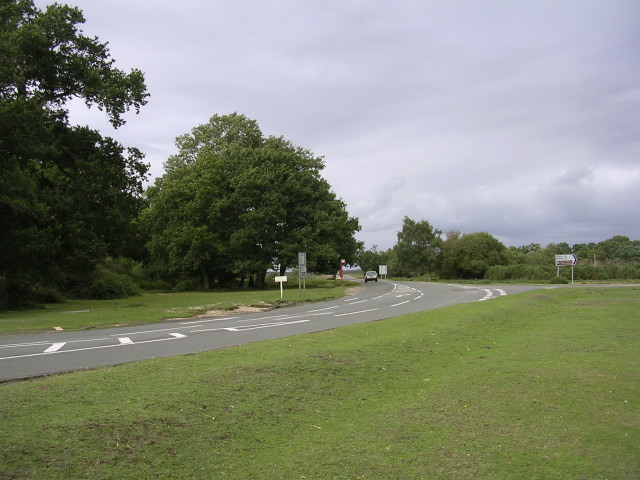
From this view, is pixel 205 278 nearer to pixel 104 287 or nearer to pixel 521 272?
pixel 104 287

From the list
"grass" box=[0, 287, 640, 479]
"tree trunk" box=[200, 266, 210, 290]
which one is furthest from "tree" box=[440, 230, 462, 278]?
"grass" box=[0, 287, 640, 479]

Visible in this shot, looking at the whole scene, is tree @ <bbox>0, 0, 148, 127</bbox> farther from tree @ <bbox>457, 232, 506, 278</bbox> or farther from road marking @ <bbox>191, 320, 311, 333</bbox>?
tree @ <bbox>457, 232, 506, 278</bbox>

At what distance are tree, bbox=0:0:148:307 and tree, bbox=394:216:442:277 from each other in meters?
63.6

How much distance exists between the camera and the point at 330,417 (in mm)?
6668

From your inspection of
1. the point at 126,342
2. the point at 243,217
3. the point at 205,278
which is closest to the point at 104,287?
the point at 243,217

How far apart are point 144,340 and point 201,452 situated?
8.64 meters

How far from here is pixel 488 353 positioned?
37.8ft

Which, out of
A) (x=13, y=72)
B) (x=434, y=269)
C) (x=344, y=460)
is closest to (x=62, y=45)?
(x=13, y=72)

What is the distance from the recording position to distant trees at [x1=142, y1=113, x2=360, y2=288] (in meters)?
48.7

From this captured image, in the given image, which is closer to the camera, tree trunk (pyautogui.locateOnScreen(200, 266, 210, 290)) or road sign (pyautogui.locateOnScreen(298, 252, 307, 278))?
road sign (pyautogui.locateOnScreen(298, 252, 307, 278))

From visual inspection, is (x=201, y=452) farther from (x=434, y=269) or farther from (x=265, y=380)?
(x=434, y=269)

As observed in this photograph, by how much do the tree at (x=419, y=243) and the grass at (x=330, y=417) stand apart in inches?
2995

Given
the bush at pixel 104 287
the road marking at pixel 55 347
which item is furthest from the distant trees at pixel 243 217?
the road marking at pixel 55 347

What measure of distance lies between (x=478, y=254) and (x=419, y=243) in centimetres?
1138
